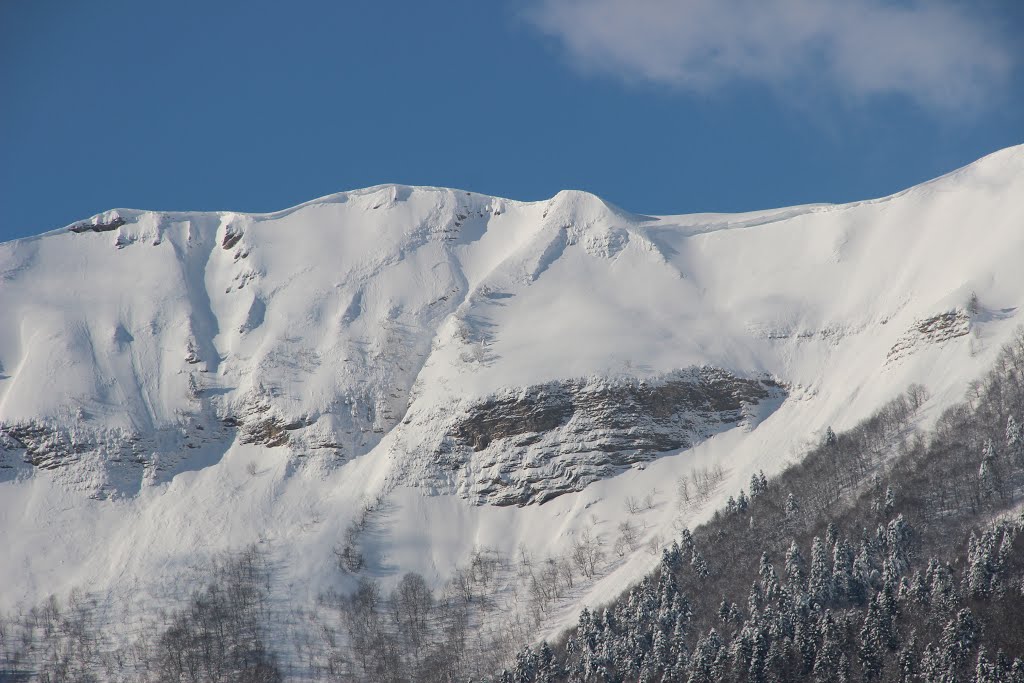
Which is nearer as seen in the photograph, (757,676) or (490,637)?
(757,676)

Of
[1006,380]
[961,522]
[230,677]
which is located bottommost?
[230,677]

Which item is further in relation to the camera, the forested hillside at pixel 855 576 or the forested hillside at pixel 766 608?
the forested hillside at pixel 766 608

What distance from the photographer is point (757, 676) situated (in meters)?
147

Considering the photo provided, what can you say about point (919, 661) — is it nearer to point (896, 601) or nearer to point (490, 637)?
point (896, 601)

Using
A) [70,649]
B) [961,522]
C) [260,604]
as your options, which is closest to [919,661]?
[961,522]

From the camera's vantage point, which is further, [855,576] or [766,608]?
[766,608]

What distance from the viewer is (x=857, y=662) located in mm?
145125

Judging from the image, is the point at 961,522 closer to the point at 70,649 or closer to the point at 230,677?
the point at 230,677

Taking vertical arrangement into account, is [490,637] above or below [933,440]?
below

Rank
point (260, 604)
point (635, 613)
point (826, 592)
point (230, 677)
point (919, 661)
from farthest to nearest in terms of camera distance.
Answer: point (260, 604), point (230, 677), point (635, 613), point (826, 592), point (919, 661)

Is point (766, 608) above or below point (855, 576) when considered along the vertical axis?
below

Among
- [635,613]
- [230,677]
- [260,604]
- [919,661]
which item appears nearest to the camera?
[919,661]

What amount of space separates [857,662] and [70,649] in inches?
4155

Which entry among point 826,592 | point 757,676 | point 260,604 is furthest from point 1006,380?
point 260,604
